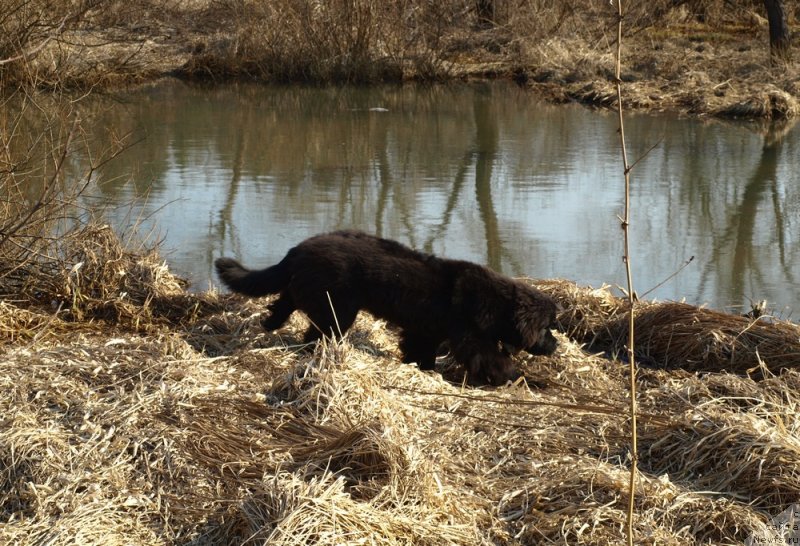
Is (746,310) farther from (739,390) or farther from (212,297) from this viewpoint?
(212,297)

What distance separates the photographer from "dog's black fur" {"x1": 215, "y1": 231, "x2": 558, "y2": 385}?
625 cm

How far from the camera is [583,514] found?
4.05m

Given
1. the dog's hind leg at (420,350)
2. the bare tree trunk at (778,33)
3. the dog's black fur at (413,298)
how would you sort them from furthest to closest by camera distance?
1. the bare tree trunk at (778,33)
2. the dog's hind leg at (420,350)
3. the dog's black fur at (413,298)

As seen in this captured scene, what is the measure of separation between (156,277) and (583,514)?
4217 mm

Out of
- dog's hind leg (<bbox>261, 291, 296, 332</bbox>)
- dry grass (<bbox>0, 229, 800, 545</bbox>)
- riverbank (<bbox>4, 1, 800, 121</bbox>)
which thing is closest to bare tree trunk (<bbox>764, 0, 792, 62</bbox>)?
riverbank (<bbox>4, 1, 800, 121</bbox>)

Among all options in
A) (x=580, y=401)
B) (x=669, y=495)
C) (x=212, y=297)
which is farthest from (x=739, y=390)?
(x=212, y=297)

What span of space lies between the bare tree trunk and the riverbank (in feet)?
1.29

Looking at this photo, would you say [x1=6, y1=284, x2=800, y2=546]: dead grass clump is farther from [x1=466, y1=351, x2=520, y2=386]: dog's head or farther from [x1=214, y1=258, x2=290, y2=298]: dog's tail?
[x1=214, y1=258, x2=290, y2=298]: dog's tail

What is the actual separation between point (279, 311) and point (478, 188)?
618 cm

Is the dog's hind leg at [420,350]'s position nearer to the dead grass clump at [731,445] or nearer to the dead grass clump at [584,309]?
the dead grass clump at [584,309]

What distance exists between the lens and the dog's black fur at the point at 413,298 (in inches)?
246

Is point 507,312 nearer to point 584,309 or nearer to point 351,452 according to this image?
point 584,309

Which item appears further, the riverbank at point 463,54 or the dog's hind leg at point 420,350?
the riverbank at point 463,54

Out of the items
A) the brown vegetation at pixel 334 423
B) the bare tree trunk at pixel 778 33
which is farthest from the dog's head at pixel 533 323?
the bare tree trunk at pixel 778 33
